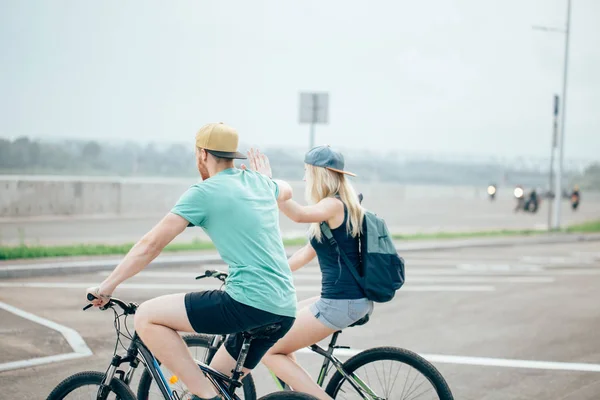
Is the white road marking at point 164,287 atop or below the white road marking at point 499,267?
atop

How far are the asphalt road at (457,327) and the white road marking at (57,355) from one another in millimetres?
98

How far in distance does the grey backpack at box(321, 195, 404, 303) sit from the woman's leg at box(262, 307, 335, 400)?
0.33 m

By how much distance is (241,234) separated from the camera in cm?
372

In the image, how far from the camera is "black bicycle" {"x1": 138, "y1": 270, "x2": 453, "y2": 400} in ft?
14.0

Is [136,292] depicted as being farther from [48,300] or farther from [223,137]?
[223,137]

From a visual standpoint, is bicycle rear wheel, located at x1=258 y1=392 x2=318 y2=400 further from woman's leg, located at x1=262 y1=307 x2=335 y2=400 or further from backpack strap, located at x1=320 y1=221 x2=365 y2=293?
backpack strap, located at x1=320 y1=221 x2=365 y2=293

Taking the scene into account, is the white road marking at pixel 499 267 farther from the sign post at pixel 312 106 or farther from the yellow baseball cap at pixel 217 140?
the yellow baseball cap at pixel 217 140

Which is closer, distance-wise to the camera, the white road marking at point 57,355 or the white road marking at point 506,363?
the white road marking at point 57,355

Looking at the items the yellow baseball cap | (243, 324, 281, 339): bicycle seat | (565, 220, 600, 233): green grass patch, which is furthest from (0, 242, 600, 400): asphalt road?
(565, 220, 600, 233): green grass patch

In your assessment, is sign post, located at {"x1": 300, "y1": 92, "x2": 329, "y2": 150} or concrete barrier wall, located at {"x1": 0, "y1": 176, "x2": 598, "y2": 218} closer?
sign post, located at {"x1": 300, "y1": 92, "x2": 329, "y2": 150}

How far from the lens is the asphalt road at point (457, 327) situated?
259 inches

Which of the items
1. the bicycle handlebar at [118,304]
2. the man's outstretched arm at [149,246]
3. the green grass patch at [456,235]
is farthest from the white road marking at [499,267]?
the man's outstretched arm at [149,246]

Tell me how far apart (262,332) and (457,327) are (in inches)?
217

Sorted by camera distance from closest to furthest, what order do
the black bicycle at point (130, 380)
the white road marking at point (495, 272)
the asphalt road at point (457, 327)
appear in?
the black bicycle at point (130, 380) < the asphalt road at point (457, 327) < the white road marking at point (495, 272)
